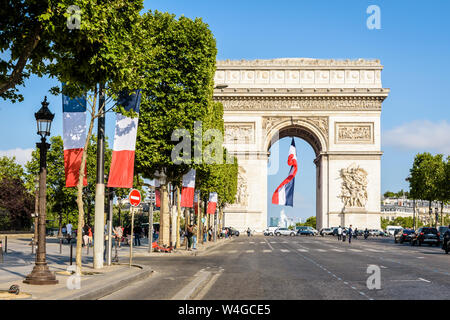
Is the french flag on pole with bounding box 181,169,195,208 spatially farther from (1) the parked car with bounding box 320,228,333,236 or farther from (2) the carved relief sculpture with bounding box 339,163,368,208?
(1) the parked car with bounding box 320,228,333,236

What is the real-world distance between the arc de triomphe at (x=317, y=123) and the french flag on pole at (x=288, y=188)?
3339 millimetres

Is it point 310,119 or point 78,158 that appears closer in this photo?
point 78,158

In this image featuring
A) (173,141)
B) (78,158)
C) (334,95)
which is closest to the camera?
(78,158)

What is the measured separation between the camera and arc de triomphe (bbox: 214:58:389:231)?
75.9 meters

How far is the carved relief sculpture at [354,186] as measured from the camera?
75.7m

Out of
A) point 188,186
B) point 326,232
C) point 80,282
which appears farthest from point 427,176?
point 80,282

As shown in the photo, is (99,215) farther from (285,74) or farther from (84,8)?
(285,74)

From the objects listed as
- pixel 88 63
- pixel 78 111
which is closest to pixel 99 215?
pixel 78 111

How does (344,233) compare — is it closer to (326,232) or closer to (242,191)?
(326,232)

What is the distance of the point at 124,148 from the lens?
21.4m

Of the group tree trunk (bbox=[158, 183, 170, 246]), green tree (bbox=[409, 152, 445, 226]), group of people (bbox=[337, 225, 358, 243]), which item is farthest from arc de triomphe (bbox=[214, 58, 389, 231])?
tree trunk (bbox=[158, 183, 170, 246])

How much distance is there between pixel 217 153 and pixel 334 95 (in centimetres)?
3651

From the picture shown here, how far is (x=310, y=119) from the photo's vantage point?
77.2 meters

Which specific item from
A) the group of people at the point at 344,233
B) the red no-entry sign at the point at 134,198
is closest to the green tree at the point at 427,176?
the group of people at the point at 344,233
